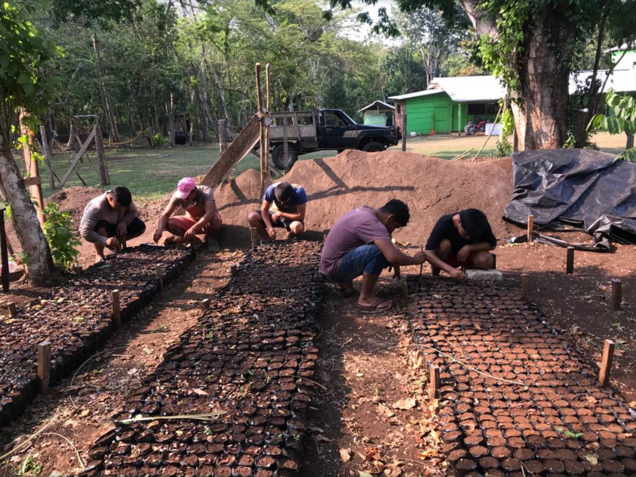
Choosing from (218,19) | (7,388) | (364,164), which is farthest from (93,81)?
(7,388)

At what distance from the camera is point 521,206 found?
648 cm

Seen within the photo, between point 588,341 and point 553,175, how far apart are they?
356cm

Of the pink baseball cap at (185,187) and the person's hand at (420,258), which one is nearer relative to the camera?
the person's hand at (420,258)

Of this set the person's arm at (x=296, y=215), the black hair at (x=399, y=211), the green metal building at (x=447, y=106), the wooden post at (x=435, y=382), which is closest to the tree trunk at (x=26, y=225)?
the person's arm at (x=296, y=215)

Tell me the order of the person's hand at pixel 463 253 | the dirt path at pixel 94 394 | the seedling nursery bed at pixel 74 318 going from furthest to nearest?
the person's hand at pixel 463 253
the seedling nursery bed at pixel 74 318
the dirt path at pixel 94 394

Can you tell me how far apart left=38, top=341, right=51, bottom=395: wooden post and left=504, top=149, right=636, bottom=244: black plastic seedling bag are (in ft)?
18.2

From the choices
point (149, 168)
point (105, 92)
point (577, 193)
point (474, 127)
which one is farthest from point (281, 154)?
point (474, 127)

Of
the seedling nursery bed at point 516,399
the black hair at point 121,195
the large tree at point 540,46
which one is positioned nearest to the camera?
the seedling nursery bed at point 516,399

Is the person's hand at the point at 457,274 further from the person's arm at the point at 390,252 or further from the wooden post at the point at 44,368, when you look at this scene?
the wooden post at the point at 44,368

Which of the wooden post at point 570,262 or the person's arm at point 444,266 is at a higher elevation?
the person's arm at point 444,266

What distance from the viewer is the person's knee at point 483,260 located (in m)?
4.48

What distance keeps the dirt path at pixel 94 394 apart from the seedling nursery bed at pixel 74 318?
0.10 meters

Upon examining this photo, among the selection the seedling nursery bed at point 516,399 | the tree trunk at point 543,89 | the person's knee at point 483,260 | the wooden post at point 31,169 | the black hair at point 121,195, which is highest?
the tree trunk at point 543,89

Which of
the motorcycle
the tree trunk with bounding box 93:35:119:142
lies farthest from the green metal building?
the tree trunk with bounding box 93:35:119:142
